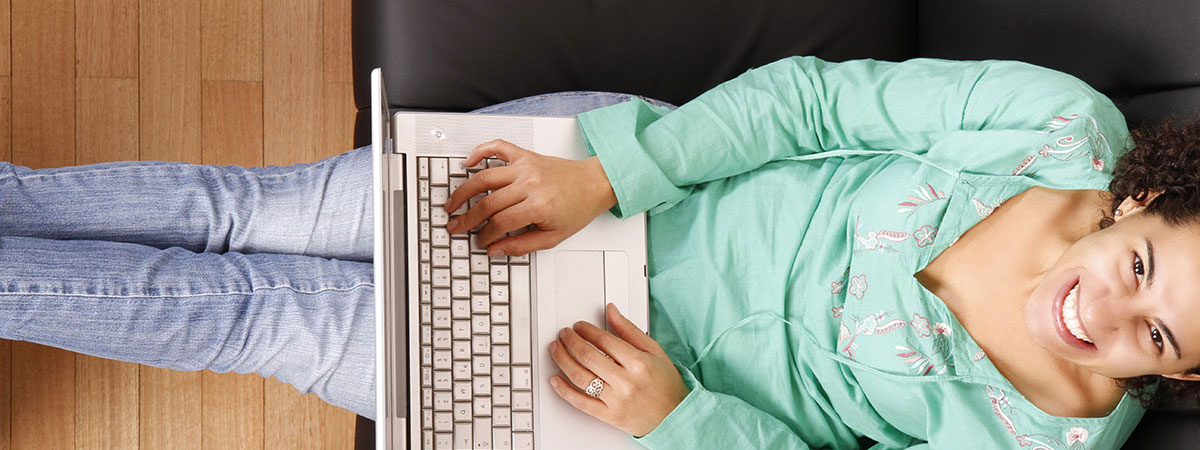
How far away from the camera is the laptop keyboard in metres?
0.97

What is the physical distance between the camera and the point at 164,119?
1.52 m

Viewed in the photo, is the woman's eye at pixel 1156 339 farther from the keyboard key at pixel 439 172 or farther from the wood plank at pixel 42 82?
the wood plank at pixel 42 82

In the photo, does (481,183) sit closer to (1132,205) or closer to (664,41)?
(664,41)

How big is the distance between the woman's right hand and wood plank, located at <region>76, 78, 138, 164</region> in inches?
31.7

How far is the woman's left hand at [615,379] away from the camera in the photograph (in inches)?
38.5

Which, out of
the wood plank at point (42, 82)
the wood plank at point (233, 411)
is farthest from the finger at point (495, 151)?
the wood plank at point (42, 82)

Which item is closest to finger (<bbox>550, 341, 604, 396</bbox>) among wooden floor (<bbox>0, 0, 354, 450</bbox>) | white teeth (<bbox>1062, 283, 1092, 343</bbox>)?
white teeth (<bbox>1062, 283, 1092, 343</bbox>)

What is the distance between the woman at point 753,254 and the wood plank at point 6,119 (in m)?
0.54

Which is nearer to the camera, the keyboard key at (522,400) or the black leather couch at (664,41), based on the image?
the keyboard key at (522,400)

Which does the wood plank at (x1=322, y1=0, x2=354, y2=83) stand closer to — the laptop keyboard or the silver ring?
the laptop keyboard

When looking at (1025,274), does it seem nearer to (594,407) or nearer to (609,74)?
(594,407)

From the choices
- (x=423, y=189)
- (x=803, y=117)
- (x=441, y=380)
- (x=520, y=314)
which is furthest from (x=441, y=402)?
(x=803, y=117)

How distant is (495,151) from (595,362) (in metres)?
0.25

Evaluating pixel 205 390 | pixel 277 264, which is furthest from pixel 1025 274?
pixel 205 390
